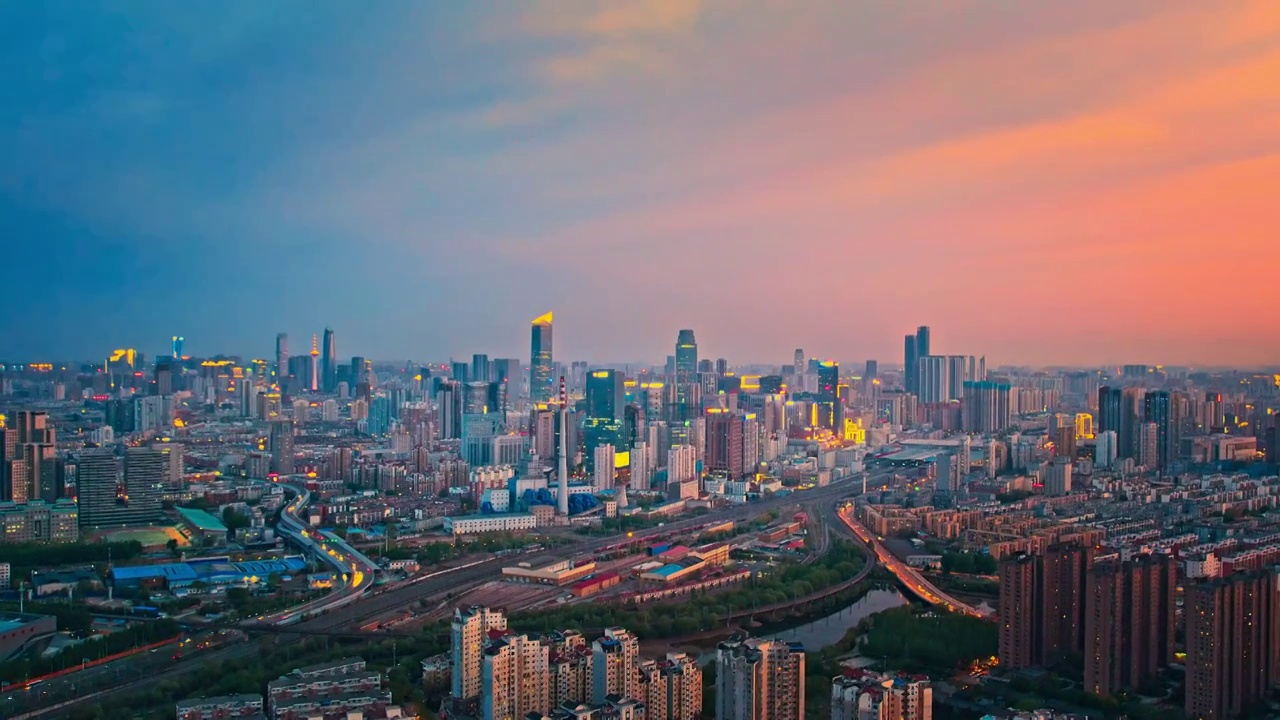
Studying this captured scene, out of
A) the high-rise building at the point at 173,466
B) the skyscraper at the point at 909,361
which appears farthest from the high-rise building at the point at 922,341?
the high-rise building at the point at 173,466

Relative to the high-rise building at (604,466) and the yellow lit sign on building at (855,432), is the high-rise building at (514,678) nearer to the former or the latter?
the high-rise building at (604,466)

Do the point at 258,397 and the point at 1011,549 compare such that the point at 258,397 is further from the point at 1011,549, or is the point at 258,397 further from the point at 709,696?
the point at 709,696

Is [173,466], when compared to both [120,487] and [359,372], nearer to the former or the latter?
[120,487]

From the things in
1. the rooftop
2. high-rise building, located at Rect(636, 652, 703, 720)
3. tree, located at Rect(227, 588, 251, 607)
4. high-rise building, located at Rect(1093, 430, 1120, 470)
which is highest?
high-rise building, located at Rect(1093, 430, 1120, 470)

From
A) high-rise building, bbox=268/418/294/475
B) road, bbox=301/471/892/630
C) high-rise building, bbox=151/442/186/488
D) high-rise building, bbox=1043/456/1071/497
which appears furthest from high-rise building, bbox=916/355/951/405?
high-rise building, bbox=151/442/186/488

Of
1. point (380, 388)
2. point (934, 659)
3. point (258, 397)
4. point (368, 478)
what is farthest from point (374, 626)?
point (380, 388)

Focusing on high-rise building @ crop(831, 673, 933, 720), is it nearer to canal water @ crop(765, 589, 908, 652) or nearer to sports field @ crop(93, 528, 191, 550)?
canal water @ crop(765, 589, 908, 652)
